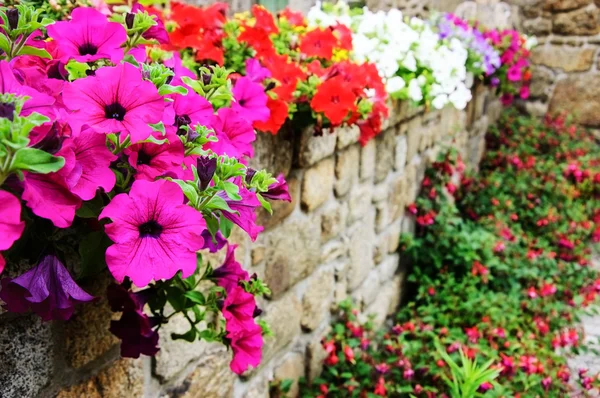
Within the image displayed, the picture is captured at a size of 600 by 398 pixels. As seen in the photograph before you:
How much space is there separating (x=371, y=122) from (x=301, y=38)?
1.32 ft

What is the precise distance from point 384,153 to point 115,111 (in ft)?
6.79

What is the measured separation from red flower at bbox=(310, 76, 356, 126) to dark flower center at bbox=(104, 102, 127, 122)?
37.6 inches

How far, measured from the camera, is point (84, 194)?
2.22ft

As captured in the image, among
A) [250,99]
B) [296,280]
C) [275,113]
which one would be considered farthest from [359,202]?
[250,99]

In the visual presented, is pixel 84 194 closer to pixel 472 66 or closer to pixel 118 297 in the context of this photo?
pixel 118 297

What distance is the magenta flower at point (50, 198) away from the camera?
629 mm

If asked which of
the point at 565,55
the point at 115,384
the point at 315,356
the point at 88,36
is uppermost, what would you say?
the point at 88,36

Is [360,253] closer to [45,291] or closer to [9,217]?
[45,291]

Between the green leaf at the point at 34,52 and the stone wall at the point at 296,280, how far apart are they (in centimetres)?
40

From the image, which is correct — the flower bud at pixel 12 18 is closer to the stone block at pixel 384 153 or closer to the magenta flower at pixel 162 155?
the magenta flower at pixel 162 155

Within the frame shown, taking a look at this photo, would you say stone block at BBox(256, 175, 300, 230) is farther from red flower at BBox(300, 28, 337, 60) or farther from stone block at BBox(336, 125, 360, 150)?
red flower at BBox(300, 28, 337, 60)

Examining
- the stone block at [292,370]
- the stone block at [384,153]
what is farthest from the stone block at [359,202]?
the stone block at [292,370]

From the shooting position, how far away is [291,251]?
1924 mm

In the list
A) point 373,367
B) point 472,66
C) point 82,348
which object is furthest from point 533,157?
point 82,348
